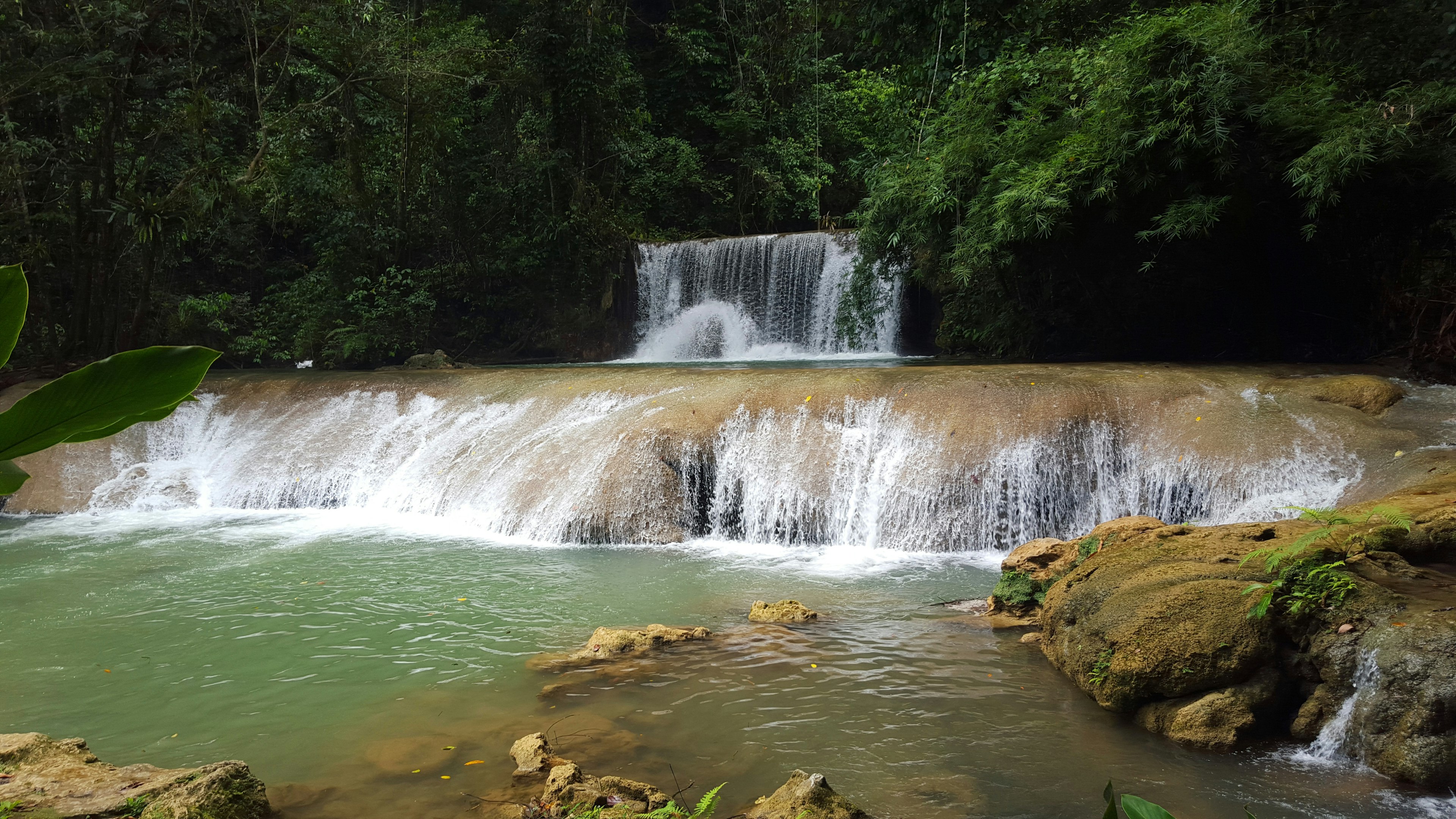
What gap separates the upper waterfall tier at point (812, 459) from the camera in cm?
769

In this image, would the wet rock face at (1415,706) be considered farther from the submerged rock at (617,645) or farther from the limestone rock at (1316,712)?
the submerged rock at (617,645)

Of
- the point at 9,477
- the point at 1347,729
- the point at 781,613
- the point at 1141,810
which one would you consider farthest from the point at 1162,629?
the point at 9,477

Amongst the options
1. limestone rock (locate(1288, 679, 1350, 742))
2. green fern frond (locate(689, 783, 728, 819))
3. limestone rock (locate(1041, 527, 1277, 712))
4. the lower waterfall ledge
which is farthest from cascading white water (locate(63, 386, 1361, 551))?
green fern frond (locate(689, 783, 728, 819))

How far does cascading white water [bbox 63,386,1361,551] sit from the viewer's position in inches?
317

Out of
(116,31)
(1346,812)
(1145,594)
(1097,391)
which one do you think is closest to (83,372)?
(1346,812)

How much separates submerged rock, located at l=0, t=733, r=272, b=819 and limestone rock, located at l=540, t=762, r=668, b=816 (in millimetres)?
1086

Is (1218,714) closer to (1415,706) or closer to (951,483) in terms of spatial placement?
(1415,706)

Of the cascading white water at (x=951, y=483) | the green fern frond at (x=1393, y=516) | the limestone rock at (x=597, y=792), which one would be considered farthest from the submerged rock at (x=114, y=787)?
the cascading white water at (x=951, y=483)

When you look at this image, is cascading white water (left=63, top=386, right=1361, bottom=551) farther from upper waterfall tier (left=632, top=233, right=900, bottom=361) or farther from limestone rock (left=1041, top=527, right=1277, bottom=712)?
upper waterfall tier (left=632, top=233, right=900, bottom=361)

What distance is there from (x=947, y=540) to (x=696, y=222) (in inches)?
630

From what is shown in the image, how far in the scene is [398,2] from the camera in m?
22.5

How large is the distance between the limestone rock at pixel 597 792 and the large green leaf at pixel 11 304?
7.91ft

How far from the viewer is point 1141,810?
1.14 metres

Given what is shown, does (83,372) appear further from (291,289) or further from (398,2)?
(398,2)
